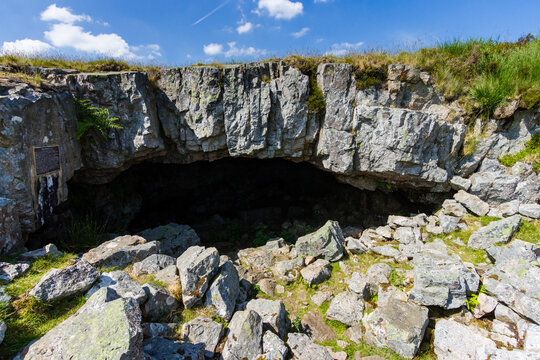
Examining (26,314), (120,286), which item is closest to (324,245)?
(120,286)

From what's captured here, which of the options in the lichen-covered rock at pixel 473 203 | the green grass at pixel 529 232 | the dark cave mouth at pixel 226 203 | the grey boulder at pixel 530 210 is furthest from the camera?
the dark cave mouth at pixel 226 203

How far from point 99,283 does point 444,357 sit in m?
5.75

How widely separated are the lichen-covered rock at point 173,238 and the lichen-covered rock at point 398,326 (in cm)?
585

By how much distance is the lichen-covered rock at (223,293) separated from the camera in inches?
180

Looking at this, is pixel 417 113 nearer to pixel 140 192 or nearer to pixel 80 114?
pixel 80 114

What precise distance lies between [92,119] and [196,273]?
5293 mm

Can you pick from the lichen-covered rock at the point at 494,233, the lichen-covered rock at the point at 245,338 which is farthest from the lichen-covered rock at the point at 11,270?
the lichen-covered rock at the point at 494,233

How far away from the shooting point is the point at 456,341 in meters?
4.02

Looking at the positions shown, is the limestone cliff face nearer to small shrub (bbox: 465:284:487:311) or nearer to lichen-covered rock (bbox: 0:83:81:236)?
lichen-covered rock (bbox: 0:83:81:236)

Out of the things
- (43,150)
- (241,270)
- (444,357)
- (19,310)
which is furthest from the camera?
(241,270)

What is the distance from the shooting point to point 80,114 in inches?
266

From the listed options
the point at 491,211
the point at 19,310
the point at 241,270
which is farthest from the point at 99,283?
the point at 491,211

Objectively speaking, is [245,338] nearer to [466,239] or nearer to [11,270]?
[11,270]

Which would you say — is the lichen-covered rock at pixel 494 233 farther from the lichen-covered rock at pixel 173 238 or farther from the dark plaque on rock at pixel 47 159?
the dark plaque on rock at pixel 47 159
